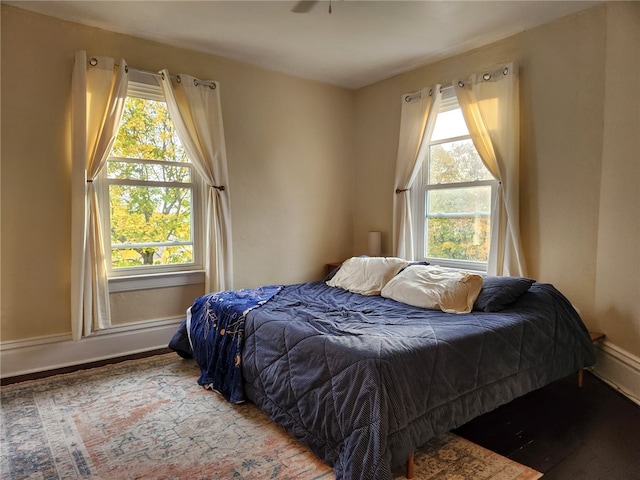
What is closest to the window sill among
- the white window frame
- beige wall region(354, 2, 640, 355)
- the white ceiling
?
the white window frame

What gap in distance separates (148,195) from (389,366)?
2648 mm

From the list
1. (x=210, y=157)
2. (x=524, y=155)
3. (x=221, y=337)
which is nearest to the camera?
(x=221, y=337)

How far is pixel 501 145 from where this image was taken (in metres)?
3.23

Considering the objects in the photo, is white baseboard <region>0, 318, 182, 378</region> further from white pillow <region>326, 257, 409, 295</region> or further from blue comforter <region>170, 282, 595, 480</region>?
white pillow <region>326, 257, 409, 295</region>

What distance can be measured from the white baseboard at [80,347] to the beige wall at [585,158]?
317 centimetres

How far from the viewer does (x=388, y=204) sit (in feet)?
14.2

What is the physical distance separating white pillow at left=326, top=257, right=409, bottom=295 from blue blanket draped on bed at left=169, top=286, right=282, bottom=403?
2.26ft

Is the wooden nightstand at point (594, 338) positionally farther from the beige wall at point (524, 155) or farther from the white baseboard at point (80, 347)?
the white baseboard at point (80, 347)

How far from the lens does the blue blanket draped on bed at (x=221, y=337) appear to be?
249 centimetres

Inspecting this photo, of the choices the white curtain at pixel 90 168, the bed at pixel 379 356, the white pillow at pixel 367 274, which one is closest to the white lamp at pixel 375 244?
the white pillow at pixel 367 274

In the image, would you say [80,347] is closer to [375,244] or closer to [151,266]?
[151,266]

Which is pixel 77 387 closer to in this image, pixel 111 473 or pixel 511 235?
pixel 111 473

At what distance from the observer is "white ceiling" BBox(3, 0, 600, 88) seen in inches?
110

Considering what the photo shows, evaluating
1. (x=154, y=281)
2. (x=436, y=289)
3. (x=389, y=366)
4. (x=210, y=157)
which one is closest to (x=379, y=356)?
(x=389, y=366)
